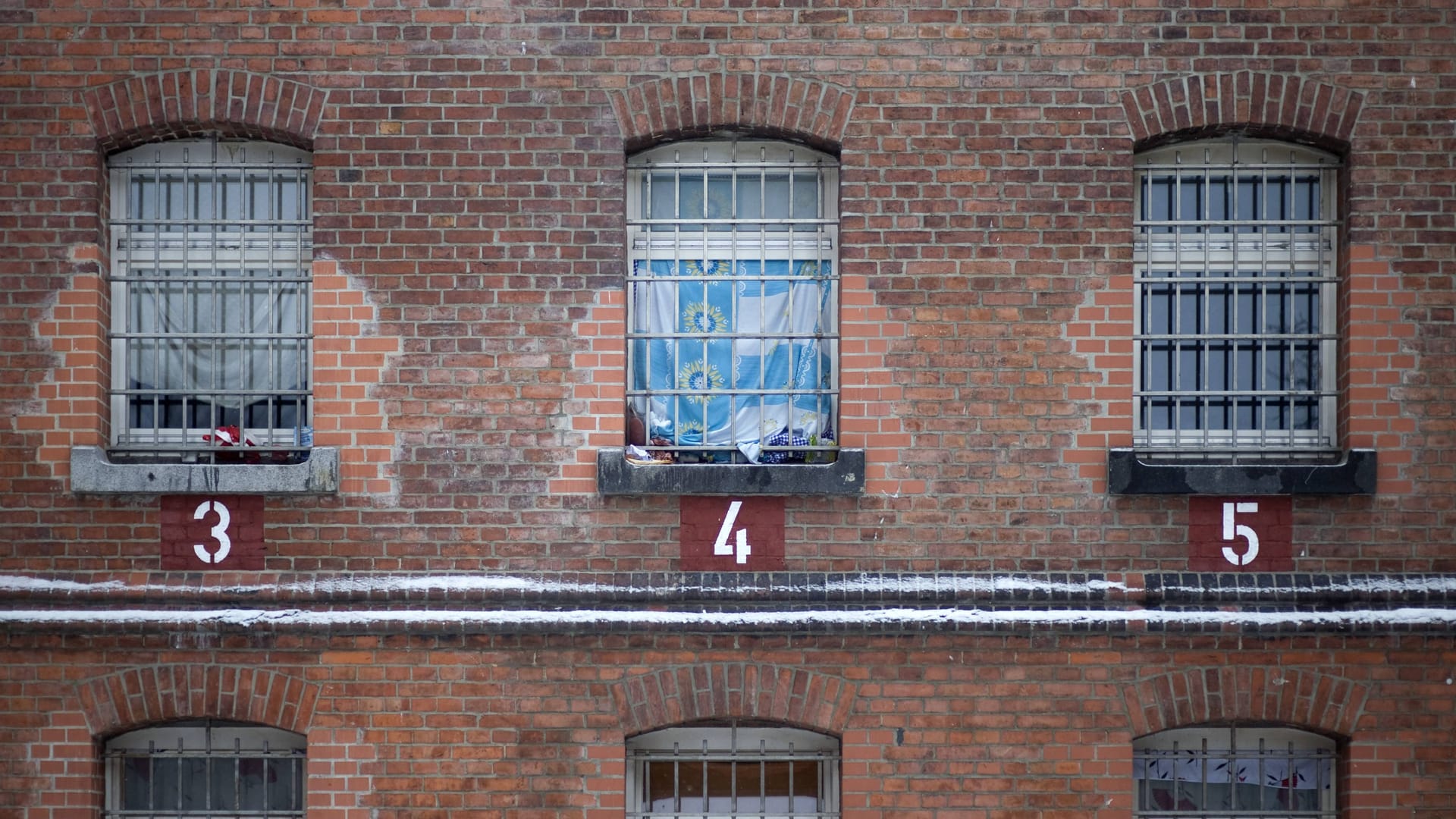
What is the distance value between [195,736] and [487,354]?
2601 millimetres


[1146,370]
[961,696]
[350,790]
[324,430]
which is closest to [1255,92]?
[1146,370]

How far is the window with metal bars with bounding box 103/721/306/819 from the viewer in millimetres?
7172

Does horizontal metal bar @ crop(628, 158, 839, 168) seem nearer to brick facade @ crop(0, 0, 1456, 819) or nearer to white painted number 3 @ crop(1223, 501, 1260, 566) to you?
brick facade @ crop(0, 0, 1456, 819)

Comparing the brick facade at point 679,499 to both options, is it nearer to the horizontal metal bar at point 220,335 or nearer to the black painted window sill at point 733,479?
the black painted window sill at point 733,479

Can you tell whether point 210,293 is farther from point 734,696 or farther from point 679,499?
point 734,696

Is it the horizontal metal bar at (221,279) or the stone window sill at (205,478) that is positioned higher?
the horizontal metal bar at (221,279)

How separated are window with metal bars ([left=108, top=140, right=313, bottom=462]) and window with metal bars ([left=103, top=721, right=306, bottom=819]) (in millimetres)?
1495

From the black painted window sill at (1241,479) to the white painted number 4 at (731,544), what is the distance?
193cm

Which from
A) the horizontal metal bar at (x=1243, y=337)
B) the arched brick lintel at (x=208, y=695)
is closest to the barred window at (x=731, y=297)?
the horizontal metal bar at (x=1243, y=337)

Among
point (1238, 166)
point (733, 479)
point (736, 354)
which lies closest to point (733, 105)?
point (736, 354)

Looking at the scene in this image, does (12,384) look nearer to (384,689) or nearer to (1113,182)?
(384,689)

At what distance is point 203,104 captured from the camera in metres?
7.03

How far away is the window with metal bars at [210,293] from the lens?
729 cm

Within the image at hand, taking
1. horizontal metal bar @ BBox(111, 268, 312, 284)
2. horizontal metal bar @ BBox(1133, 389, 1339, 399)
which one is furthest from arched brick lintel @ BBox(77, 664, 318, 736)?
horizontal metal bar @ BBox(1133, 389, 1339, 399)
